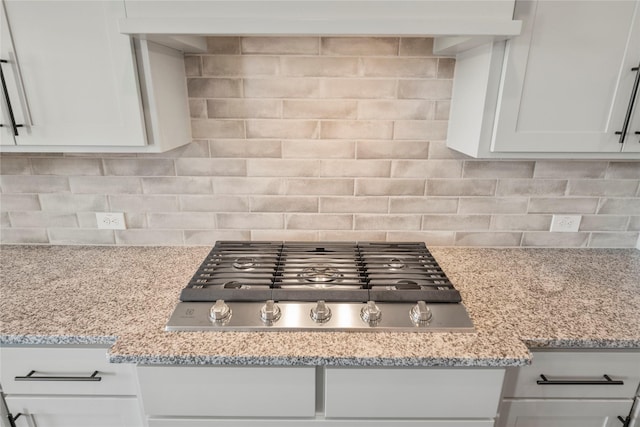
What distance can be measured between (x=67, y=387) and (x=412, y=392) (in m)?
1.07

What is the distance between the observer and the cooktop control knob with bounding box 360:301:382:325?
1.11 meters

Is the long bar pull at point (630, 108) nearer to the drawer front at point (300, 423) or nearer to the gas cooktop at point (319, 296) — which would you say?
the gas cooktop at point (319, 296)

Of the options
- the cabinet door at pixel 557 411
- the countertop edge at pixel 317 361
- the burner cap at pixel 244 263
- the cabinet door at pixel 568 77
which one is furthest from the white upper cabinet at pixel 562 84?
the burner cap at pixel 244 263

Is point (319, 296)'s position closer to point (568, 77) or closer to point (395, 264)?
point (395, 264)

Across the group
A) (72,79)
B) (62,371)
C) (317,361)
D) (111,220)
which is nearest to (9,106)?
(72,79)

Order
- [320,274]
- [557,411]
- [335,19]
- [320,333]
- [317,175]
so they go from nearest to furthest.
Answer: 1. [335,19]
2. [320,333]
3. [557,411]
4. [320,274]
5. [317,175]

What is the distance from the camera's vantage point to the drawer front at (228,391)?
3.42ft

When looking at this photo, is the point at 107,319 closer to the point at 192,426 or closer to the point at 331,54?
the point at 192,426

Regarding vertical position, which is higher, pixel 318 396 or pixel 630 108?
pixel 630 108

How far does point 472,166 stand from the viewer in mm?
1590

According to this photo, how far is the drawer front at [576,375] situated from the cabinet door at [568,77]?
2.17 ft

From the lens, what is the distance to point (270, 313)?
3.64 feet

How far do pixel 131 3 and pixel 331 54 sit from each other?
2.30 feet

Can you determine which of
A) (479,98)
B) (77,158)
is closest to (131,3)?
(77,158)
